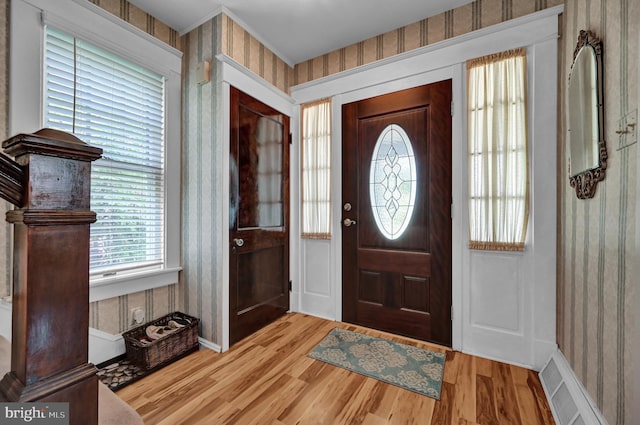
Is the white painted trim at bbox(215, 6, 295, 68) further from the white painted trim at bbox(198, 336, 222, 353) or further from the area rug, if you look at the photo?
the area rug

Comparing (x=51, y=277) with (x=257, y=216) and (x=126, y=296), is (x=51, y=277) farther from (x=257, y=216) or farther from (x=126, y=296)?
(x=257, y=216)

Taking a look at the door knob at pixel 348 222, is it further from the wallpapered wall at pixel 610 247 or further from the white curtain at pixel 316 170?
the wallpapered wall at pixel 610 247

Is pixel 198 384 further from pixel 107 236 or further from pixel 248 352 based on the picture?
pixel 107 236

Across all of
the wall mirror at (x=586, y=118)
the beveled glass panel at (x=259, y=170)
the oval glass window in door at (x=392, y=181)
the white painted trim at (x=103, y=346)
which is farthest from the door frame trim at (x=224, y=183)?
the wall mirror at (x=586, y=118)

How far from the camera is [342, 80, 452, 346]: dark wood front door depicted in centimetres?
219

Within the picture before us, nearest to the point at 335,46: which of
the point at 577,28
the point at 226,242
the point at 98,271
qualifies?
the point at 577,28

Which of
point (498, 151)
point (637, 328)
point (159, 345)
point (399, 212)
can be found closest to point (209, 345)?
point (159, 345)

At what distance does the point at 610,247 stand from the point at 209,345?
8.41 feet

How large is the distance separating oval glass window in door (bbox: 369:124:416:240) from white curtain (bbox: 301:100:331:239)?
47 centimetres

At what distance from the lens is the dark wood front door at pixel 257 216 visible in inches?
87.9

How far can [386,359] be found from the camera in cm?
198

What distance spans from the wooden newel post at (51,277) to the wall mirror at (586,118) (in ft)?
6.43

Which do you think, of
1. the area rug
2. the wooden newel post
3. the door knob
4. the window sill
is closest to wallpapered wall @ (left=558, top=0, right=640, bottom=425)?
the area rug

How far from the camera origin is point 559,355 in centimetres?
A: 170
